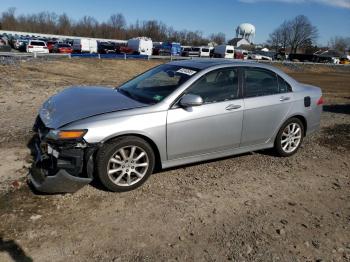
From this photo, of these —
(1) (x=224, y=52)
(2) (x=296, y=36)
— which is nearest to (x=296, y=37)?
(2) (x=296, y=36)

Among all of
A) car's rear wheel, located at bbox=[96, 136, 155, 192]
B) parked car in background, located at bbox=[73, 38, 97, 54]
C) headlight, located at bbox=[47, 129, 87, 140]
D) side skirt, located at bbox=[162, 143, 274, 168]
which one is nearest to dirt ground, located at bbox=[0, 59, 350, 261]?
car's rear wheel, located at bbox=[96, 136, 155, 192]

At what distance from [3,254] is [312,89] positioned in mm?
5372

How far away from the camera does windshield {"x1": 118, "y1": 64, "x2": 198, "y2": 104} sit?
4.82 metres

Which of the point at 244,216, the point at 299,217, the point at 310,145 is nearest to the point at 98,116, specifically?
the point at 244,216

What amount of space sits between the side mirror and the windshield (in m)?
0.24

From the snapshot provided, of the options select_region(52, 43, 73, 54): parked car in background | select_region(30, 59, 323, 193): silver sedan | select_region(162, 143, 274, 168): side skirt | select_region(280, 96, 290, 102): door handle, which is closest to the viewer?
select_region(30, 59, 323, 193): silver sedan

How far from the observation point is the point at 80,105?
15.0ft

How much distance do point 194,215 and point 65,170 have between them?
156cm

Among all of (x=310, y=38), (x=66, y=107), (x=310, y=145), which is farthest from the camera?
(x=310, y=38)

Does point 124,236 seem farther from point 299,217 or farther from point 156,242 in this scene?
point 299,217

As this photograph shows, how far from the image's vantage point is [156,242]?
3.48m

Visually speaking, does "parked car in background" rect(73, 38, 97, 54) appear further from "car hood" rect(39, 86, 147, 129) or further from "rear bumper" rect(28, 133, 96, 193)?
"rear bumper" rect(28, 133, 96, 193)

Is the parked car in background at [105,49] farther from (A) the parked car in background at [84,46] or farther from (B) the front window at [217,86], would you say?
(B) the front window at [217,86]

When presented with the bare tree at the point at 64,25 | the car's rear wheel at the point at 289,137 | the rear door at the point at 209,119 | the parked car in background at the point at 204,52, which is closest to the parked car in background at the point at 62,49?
the parked car in background at the point at 204,52
